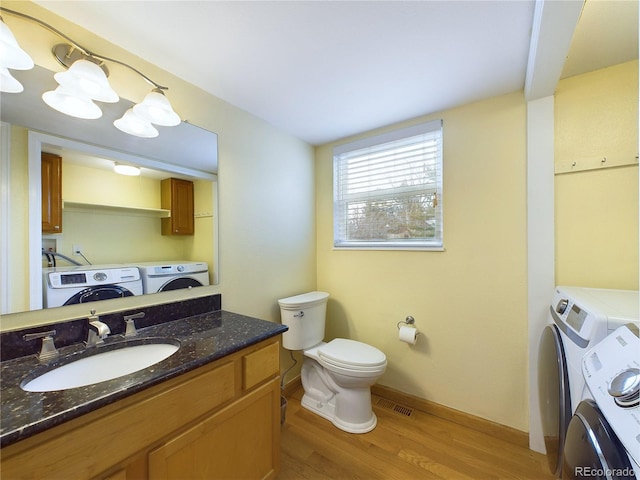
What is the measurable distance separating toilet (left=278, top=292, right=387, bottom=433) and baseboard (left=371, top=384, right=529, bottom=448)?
1.02 feet

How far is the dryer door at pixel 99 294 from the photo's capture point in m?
1.09

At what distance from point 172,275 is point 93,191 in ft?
1.72

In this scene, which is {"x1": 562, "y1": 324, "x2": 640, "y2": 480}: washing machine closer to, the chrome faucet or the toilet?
the toilet

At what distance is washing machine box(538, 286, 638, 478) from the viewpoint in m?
0.86

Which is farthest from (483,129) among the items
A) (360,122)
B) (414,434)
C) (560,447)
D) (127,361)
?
(127,361)

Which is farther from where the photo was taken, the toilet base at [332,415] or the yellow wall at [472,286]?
the toilet base at [332,415]

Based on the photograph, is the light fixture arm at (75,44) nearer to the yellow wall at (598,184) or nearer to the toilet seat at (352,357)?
the toilet seat at (352,357)

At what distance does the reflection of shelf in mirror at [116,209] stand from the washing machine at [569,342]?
6.05ft

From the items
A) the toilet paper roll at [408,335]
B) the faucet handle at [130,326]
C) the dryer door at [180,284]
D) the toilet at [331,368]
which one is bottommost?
the toilet at [331,368]

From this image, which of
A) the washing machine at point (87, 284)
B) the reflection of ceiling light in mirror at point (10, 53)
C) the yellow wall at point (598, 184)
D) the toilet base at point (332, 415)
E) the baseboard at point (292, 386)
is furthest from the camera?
the baseboard at point (292, 386)

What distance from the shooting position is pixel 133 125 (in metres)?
1.24

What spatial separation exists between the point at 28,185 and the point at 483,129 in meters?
2.32

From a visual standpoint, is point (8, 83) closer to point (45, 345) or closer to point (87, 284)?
point (87, 284)

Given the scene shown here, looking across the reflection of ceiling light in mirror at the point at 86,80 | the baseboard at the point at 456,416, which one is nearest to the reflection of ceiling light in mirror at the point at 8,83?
the reflection of ceiling light in mirror at the point at 86,80
